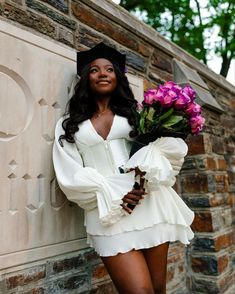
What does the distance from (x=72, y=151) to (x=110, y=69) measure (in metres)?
0.58

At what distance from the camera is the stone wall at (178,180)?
1.93 m

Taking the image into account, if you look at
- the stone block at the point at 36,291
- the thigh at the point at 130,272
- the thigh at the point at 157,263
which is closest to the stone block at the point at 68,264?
the stone block at the point at 36,291

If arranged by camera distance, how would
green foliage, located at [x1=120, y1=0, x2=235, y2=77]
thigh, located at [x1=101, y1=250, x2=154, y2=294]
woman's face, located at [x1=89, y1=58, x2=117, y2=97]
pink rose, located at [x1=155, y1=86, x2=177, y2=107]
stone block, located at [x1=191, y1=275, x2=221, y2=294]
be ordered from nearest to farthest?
1. thigh, located at [x1=101, y1=250, x2=154, y2=294]
2. pink rose, located at [x1=155, y1=86, x2=177, y2=107]
3. woman's face, located at [x1=89, y1=58, x2=117, y2=97]
4. stone block, located at [x1=191, y1=275, x2=221, y2=294]
5. green foliage, located at [x1=120, y1=0, x2=235, y2=77]

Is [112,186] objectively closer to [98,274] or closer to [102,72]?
[102,72]

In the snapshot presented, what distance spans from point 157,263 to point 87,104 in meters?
1.07

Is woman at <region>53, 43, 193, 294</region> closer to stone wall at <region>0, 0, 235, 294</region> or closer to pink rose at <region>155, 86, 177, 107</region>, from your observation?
stone wall at <region>0, 0, 235, 294</region>

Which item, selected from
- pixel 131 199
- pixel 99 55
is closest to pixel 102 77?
pixel 99 55

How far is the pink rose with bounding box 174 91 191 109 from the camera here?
1779 millimetres

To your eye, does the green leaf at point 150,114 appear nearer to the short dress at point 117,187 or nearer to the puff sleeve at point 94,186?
the short dress at point 117,187

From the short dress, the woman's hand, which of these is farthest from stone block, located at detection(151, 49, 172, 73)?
the woman's hand

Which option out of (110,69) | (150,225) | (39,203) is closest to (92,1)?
(110,69)

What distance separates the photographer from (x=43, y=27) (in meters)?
2.10

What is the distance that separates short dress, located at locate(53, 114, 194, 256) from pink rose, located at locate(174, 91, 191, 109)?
19 cm

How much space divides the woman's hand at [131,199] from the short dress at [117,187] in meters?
0.03
